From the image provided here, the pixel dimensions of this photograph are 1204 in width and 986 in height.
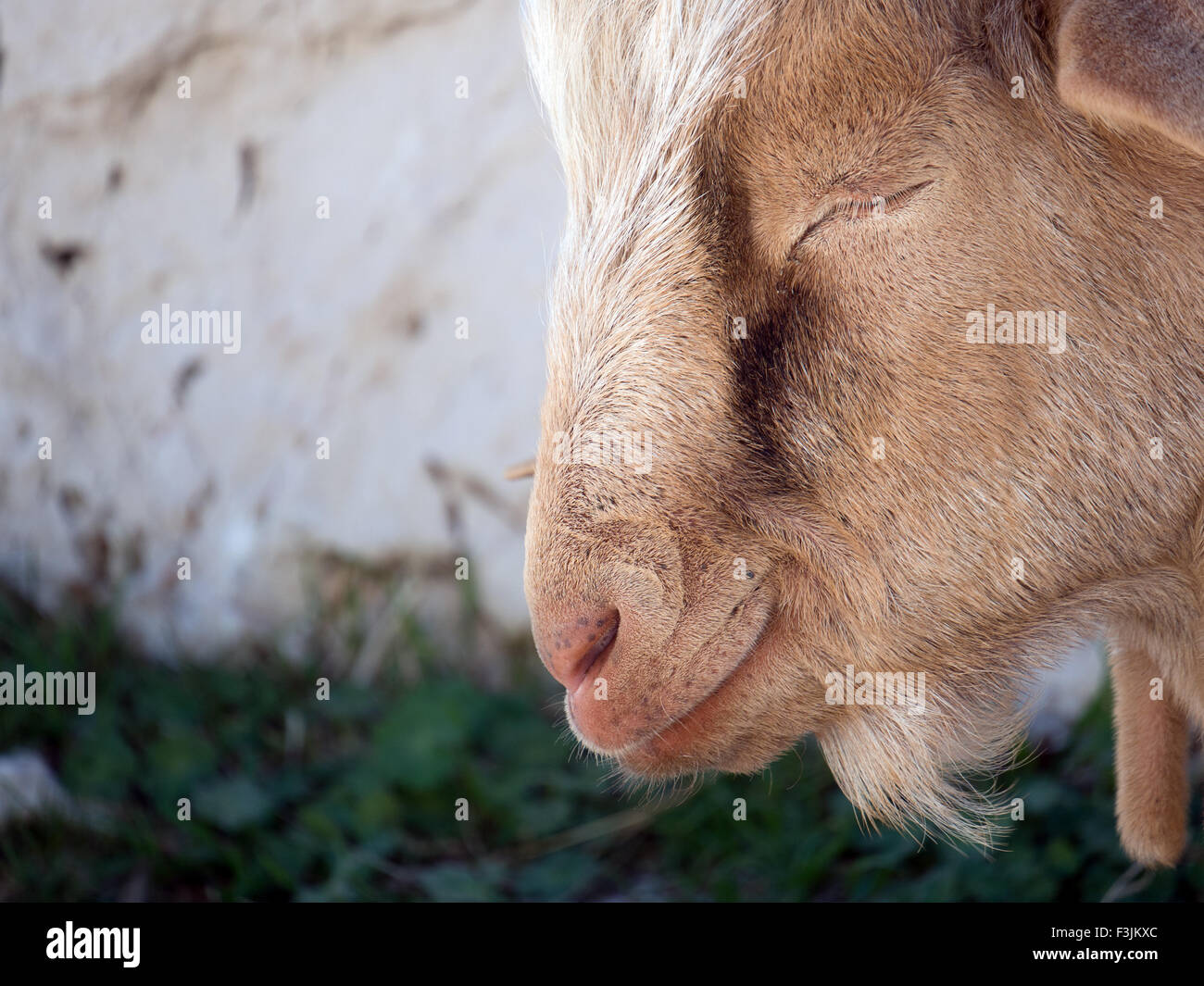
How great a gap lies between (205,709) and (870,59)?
8.37 ft

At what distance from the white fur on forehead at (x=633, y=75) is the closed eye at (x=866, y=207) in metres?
0.17

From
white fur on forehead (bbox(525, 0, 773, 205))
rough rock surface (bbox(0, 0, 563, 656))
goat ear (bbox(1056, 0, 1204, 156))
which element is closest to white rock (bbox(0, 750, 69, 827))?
rough rock surface (bbox(0, 0, 563, 656))

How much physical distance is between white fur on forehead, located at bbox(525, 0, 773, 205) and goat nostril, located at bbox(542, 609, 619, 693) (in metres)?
0.48

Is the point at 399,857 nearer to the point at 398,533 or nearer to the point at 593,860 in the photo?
the point at 593,860

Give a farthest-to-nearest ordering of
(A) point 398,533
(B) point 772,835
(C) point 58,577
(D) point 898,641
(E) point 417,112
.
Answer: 1. (C) point 58,577
2. (A) point 398,533
3. (E) point 417,112
4. (B) point 772,835
5. (D) point 898,641

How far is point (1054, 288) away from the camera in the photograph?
1059 mm

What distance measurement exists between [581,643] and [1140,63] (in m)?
0.75

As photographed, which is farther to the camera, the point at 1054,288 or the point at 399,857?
the point at 399,857

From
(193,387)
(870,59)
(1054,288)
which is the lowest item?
(1054,288)

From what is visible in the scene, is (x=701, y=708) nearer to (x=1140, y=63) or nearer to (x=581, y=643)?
(x=581, y=643)

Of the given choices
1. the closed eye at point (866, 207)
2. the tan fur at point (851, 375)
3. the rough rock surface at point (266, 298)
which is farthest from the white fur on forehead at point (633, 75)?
the rough rock surface at point (266, 298)

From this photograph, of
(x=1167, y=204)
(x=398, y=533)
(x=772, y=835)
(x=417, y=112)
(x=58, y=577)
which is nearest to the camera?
(x=1167, y=204)

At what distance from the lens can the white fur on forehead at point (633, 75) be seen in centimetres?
114

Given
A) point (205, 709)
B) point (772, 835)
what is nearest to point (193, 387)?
point (205, 709)
